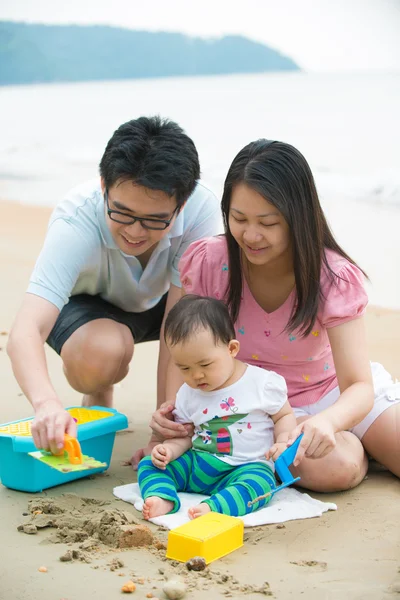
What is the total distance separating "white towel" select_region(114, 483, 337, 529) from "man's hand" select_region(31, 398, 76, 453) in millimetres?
339

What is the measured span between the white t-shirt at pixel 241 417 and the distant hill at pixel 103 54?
20053 mm

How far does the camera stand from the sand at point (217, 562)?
Answer: 1.81 m

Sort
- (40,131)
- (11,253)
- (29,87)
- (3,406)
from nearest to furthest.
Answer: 1. (3,406)
2. (11,253)
3. (40,131)
4. (29,87)

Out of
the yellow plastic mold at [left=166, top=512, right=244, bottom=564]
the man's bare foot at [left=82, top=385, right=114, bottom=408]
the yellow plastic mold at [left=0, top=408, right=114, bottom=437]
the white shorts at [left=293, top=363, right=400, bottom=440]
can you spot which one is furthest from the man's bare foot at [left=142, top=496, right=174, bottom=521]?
the man's bare foot at [left=82, top=385, right=114, bottom=408]

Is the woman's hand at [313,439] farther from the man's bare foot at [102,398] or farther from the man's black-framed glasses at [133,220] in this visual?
the man's bare foot at [102,398]

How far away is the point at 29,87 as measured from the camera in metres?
22.0

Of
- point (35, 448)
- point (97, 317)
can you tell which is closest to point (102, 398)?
point (97, 317)

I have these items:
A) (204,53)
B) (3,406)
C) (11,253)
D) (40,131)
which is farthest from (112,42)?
(3,406)

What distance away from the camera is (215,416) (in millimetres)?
2477

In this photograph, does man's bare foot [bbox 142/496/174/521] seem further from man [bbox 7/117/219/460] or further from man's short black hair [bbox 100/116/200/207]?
man's short black hair [bbox 100/116/200/207]

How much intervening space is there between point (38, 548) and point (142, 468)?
1.65 feet

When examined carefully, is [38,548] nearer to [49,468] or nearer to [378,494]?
[49,468]

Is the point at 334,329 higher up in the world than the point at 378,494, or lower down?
higher up

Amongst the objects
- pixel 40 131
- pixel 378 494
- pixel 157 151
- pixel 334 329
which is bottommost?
pixel 378 494
